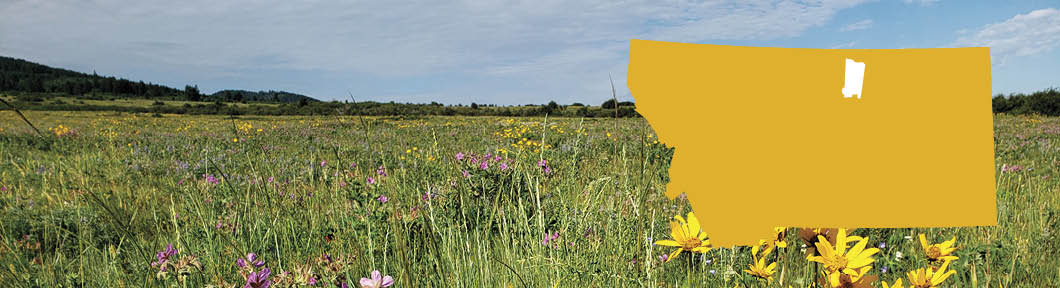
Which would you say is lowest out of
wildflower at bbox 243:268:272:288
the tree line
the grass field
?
the grass field

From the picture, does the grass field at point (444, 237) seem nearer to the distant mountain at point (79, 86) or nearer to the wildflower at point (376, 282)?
the wildflower at point (376, 282)

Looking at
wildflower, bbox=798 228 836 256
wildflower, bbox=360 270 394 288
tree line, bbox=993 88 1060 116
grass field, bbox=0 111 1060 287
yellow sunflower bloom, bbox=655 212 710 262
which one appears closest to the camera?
wildflower, bbox=360 270 394 288

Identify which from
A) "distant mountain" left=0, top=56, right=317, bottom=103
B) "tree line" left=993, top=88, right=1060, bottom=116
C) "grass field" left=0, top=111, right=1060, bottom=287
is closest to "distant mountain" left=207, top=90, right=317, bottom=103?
"grass field" left=0, top=111, right=1060, bottom=287

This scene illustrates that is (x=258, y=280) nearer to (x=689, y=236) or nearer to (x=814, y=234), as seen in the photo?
(x=689, y=236)

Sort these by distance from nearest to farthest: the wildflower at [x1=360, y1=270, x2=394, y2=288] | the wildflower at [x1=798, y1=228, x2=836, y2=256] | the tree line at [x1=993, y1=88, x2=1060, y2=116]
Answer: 1. the wildflower at [x1=360, y1=270, x2=394, y2=288]
2. the wildflower at [x1=798, y1=228, x2=836, y2=256]
3. the tree line at [x1=993, y1=88, x2=1060, y2=116]

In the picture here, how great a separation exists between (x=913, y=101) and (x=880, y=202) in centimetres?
23

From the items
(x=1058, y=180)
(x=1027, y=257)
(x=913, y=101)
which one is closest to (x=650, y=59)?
(x=913, y=101)

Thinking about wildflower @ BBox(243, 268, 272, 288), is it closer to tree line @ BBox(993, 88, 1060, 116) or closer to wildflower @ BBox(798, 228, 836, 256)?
wildflower @ BBox(798, 228, 836, 256)

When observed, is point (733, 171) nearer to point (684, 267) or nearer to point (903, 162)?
point (903, 162)
